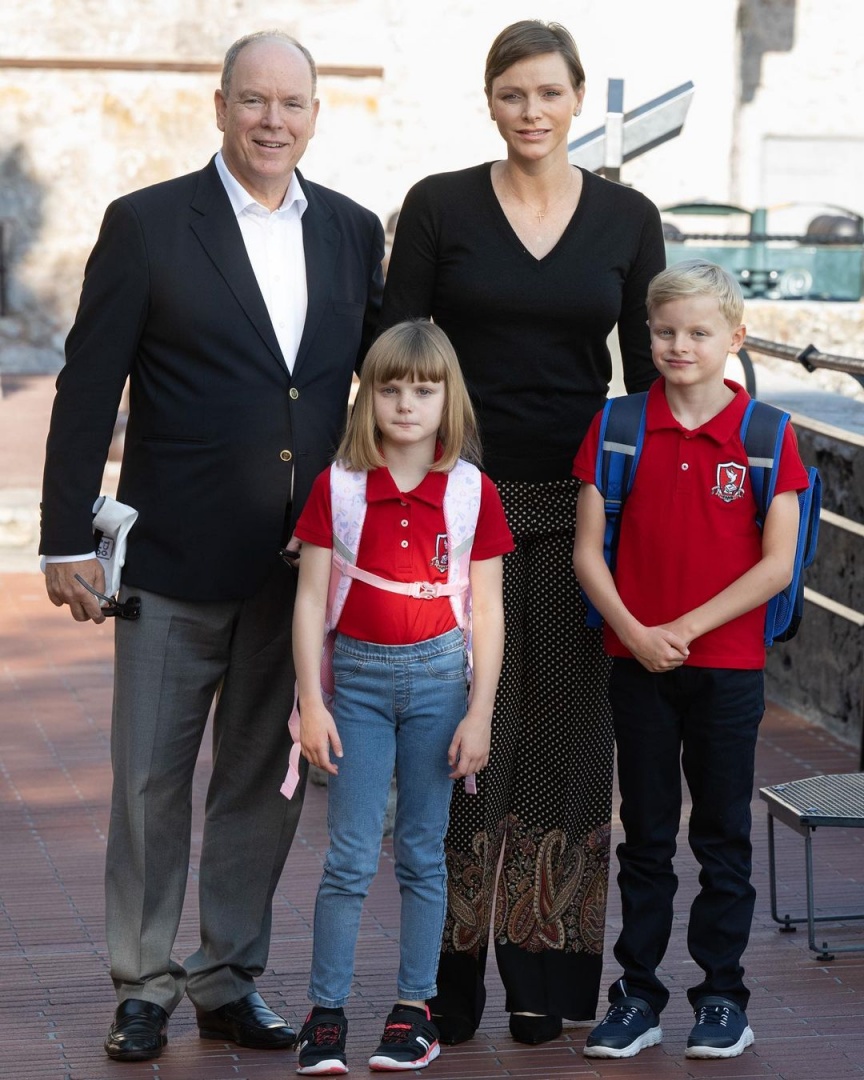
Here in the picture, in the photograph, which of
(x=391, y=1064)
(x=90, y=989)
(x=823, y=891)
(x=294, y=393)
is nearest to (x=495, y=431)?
(x=294, y=393)

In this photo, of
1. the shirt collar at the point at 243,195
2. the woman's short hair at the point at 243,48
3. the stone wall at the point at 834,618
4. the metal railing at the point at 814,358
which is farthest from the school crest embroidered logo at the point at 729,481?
the stone wall at the point at 834,618

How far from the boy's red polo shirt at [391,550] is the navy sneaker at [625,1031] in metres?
0.91

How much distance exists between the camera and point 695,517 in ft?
11.6

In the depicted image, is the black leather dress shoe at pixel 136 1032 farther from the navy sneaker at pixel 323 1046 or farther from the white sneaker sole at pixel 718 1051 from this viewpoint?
the white sneaker sole at pixel 718 1051

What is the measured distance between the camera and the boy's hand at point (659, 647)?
3.49 m

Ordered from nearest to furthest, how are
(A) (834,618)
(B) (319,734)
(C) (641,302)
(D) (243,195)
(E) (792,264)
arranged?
(B) (319,734) → (D) (243,195) → (C) (641,302) → (A) (834,618) → (E) (792,264)

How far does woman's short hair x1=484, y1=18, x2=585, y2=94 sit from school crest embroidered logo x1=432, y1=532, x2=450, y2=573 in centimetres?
91

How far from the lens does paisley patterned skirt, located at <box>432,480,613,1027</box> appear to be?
12.2 ft

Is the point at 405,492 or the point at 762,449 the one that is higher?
the point at 762,449

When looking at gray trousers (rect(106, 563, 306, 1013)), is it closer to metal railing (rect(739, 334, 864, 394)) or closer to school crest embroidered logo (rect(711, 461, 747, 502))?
school crest embroidered logo (rect(711, 461, 747, 502))

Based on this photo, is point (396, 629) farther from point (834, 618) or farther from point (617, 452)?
point (834, 618)

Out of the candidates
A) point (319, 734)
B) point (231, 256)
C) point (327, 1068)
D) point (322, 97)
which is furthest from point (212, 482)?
point (322, 97)

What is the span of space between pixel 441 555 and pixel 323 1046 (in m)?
1.00

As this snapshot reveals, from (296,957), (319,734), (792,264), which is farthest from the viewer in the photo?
(792,264)
